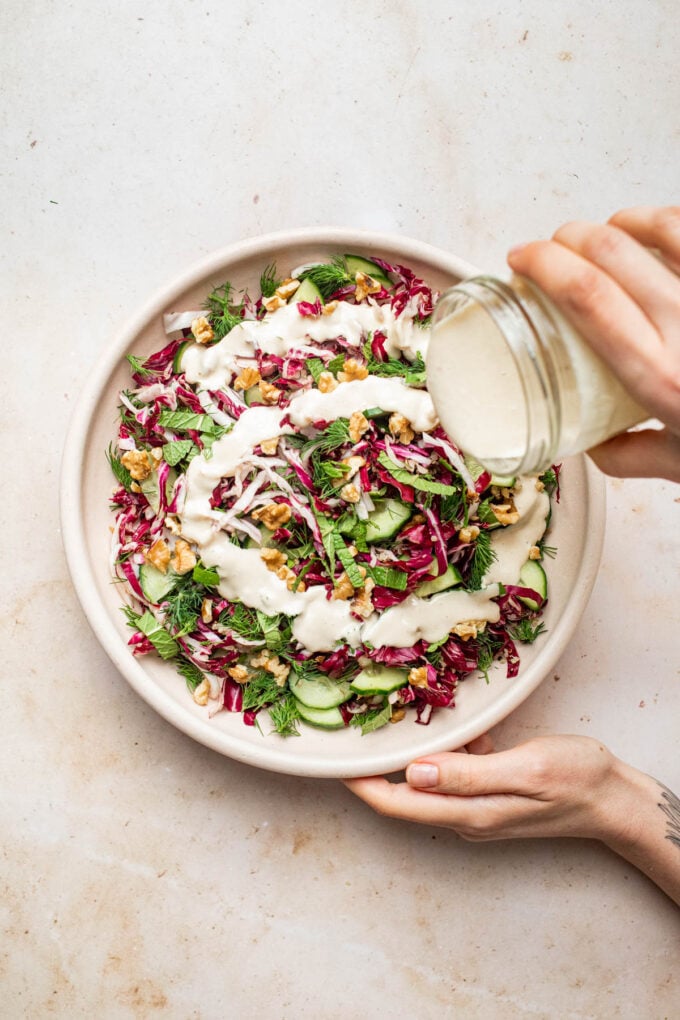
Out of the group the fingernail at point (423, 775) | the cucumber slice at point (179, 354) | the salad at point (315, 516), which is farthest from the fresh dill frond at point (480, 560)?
the cucumber slice at point (179, 354)

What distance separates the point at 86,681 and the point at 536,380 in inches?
72.2

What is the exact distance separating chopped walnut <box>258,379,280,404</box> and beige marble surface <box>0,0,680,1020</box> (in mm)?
676

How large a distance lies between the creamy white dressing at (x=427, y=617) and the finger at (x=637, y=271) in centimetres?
114

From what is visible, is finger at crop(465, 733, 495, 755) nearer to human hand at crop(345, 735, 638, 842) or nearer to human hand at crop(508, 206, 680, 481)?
human hand at crop(345, 735, 638, 842)

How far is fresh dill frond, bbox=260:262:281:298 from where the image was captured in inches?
97.5

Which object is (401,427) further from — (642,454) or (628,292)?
(628,292)

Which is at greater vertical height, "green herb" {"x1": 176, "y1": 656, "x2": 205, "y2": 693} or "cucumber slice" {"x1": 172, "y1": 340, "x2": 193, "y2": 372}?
"cucumber slice" {"x1": 172, "y1": 340, "x2": 193, "y2": 372}

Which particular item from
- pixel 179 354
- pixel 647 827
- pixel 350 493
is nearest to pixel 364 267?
pixel 179 354

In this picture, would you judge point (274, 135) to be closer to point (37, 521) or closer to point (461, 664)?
point (37, 521)

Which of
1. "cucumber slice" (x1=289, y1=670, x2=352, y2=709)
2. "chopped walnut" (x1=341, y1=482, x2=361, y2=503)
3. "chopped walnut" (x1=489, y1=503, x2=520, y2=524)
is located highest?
"chopped walnut" (x1=341, y1=482, x2=361, y2=503)

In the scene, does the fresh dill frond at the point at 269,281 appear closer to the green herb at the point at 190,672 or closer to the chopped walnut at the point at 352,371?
the chopped walnut at the point at 352,371

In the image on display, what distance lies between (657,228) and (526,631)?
1.32 m

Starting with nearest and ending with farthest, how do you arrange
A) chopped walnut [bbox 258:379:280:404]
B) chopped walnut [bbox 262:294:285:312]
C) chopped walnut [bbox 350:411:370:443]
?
chopped walnut [bbox 350:411:370:443], chopped walnut [bbox 258:379:280:404], chopped walnut [bbox 262:294:285:312]

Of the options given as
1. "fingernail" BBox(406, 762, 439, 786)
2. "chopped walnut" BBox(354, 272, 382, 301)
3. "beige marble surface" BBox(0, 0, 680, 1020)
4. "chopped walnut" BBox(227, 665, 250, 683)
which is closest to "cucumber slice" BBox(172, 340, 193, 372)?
"beige marble surface" BBox(0, 0, 680, 1020)
